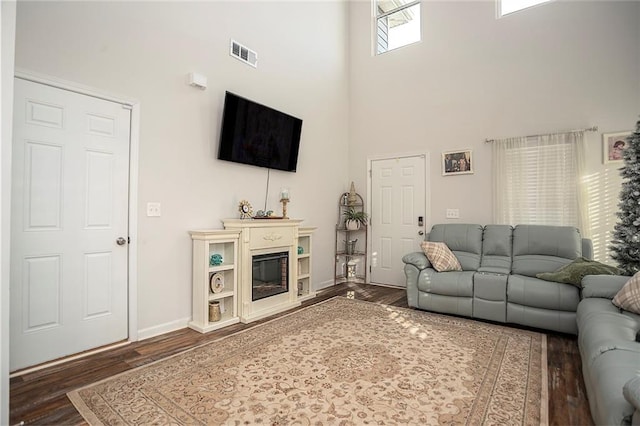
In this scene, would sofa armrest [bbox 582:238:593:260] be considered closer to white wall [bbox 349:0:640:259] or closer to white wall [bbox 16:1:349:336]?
white wall [bbox 349:0:640:259]

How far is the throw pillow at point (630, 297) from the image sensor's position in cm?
218

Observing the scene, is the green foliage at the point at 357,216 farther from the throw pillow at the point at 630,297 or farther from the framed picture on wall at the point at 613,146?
the throw pillow at the point at 630,297

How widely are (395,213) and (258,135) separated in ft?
7.90

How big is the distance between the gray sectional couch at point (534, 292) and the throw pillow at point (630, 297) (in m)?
0.05

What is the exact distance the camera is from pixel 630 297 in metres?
2.21

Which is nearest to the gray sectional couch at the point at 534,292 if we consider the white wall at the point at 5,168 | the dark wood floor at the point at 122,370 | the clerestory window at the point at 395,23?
the dark wood floor at the point at 122,370

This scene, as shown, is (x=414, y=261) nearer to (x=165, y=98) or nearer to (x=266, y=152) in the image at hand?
(x=266, y=152)

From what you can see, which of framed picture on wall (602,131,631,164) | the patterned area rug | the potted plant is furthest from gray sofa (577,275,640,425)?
the potted plant

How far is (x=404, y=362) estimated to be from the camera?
2371mm

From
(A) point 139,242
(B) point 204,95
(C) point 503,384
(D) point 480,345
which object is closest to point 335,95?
(B) point 204,95

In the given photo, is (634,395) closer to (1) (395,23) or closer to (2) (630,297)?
(2) (630,297)

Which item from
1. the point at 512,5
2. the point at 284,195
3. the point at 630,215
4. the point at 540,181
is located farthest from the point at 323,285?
the point at 512,5

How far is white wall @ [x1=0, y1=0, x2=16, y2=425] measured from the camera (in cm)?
A: 150

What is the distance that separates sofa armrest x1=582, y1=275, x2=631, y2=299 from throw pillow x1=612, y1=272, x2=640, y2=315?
0.22m
